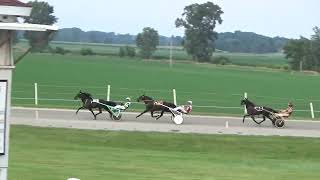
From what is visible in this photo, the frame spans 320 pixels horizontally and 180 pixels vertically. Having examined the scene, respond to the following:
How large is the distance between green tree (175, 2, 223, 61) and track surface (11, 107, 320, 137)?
120 m

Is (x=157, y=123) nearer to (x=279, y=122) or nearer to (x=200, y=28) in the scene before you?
(x=279, y=122)

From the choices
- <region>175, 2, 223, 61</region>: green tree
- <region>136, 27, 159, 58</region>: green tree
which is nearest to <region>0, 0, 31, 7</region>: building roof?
<region>175, 2, 223, 61</region>: green tree

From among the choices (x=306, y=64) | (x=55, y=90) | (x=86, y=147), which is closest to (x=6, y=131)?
(x=86, y=147)

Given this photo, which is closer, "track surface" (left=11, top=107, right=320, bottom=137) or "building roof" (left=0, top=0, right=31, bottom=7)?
"building roof" (left=0, top=0, right=31, bottom=7)

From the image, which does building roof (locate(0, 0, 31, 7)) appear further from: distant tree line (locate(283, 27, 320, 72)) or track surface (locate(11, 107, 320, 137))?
distant tree line (locate(283, 27, 320, 72))

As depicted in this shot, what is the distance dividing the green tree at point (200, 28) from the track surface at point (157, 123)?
11975 centimetres

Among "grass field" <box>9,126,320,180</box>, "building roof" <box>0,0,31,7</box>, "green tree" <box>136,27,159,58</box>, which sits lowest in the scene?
"green tree" <box>136,27,159,58</box>

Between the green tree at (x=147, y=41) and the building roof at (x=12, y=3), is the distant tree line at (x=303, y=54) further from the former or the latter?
the building roof at (x=12, y=3)

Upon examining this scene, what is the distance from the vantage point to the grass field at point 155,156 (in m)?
13.2

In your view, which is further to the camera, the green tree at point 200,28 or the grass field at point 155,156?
the green tree at point 200,28

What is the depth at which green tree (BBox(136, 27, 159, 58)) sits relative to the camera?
16400 cm

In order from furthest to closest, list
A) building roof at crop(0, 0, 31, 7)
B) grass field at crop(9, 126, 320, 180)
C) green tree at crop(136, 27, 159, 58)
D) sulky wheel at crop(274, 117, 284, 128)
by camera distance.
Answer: green tree at crop(136, 27, 159, 58) < sulky wheel at crop(274, 117, 284, 128) < grass field at crop(9, 126, 320, 180) < building roof at crop(0, 0, 31, 7)

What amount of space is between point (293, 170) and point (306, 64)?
117203 mm

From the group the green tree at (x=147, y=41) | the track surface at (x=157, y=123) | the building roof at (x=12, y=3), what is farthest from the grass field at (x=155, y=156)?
the green tree at (x=147, y=41)
